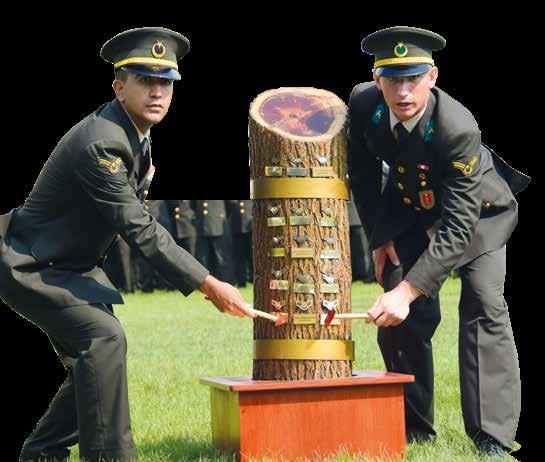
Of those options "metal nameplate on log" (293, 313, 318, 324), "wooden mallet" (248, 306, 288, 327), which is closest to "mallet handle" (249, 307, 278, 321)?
"wooden mallet" (248, 306, 288, 327)

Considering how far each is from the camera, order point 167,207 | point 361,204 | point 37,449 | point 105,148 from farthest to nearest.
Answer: point 167,207 → point 361,204 → point 37,449 → point 105,148

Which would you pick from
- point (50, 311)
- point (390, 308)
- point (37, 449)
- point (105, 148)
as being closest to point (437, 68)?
point (390, 308)

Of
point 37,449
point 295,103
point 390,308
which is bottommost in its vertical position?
point 37,449

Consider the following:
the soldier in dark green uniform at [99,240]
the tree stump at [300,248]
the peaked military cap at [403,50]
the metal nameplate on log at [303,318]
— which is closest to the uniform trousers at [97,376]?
the soldier in dark green uniform at [99,240]

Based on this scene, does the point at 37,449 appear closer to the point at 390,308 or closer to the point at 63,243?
the point at 63,243

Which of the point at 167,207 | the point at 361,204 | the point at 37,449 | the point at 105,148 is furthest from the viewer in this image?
the point at 167,207

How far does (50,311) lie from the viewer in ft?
23.4

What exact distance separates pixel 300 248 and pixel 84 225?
124cm

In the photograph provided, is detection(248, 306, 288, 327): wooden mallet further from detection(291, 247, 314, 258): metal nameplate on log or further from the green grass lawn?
the green grass lawn

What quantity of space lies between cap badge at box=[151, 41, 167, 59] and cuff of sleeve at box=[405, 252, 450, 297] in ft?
6.25

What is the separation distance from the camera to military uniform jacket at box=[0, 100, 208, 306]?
23.0 ft

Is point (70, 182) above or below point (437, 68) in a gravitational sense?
below

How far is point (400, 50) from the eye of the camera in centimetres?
741

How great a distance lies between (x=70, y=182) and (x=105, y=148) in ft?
1.13
